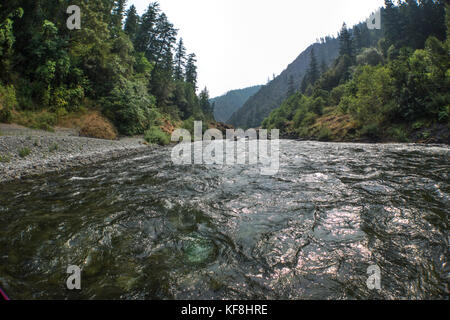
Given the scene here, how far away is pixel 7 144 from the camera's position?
6820mm

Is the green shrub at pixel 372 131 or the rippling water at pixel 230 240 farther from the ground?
the green shrub at pixel 372 131

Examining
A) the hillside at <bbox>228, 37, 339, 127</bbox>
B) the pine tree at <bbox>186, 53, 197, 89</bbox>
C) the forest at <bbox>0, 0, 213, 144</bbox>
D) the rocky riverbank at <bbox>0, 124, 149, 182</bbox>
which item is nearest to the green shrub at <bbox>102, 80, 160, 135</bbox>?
the forest at <bbox>0, 0, 213, 144</bbox>

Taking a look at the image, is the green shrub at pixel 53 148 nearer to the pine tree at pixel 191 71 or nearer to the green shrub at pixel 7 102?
the green shrub at pixel 7 102

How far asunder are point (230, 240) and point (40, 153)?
8393mm

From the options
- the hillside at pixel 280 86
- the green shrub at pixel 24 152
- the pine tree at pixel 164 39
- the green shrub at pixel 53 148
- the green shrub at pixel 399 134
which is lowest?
the green shrub at pixel 24 152

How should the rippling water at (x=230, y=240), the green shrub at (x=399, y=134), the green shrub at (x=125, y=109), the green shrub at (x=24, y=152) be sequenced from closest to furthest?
1. the rippling water at (x=230, y=240)
2. the green shrub at (x=24, y=152)
3. the green shrub at (x=399, y=134)
4. the green shrub at (x=125, y=109)

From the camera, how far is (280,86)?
153 meters

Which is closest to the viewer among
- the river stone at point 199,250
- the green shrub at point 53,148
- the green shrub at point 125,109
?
the river stone at point 199,250

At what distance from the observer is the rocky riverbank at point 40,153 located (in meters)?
5.81

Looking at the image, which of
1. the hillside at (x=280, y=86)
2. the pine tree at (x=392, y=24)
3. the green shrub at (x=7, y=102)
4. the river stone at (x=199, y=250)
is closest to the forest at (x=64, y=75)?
the green shrub at (x=7, y=102)

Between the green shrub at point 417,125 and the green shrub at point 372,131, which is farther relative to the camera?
the green shrub at point 372,131

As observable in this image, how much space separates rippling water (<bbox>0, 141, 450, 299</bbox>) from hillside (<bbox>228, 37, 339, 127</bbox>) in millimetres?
128774

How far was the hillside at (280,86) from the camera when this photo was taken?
138 m

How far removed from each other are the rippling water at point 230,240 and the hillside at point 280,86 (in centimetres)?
12877
